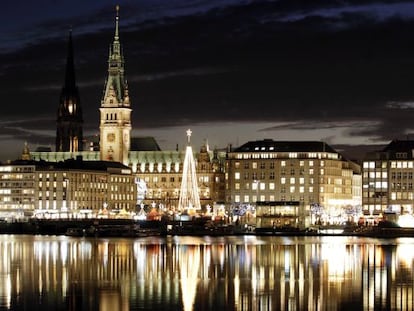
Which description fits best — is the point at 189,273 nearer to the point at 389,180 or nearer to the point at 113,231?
the point at 113,231

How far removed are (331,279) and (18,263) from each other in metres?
25.3

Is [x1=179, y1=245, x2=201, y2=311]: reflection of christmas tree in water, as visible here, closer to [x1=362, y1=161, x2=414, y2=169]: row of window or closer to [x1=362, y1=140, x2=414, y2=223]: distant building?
[x1=362, y1=140, x2=414, y2=223]: distant building

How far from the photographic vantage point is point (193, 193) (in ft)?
577

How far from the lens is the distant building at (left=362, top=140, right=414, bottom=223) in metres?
185

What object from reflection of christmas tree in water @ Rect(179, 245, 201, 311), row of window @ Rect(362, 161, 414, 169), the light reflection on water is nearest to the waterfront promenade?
row of window @ Rect(362, 161, 414, 169)

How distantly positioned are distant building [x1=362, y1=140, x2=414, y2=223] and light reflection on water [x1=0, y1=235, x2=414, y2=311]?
282ft

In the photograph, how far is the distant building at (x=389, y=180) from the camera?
7283 inches

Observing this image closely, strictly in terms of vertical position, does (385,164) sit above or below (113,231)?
above

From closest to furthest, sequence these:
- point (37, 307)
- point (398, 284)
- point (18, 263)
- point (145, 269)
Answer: point (37, 307), point (398, 284), point (145, 269), point (18, 263)

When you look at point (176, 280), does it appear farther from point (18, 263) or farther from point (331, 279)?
point (18, 263)

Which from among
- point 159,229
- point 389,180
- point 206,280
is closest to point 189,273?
point 206,280

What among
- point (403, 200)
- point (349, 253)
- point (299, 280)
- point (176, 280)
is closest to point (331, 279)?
point (299, 280)

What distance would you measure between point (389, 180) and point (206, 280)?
122181 millimetres

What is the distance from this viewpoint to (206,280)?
2665 inches
